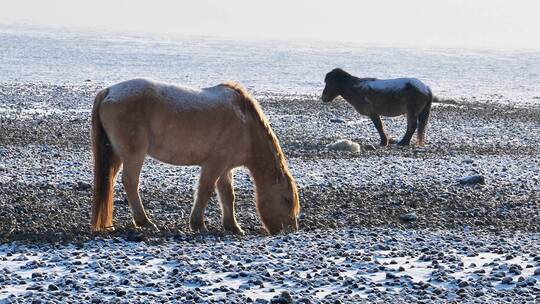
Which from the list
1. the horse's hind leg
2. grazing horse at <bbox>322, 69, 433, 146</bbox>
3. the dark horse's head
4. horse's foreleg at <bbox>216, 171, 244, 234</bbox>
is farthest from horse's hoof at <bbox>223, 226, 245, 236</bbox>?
the dark horse's head

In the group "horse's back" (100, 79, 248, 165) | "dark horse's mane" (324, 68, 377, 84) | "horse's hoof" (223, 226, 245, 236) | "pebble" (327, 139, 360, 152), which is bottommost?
"pebble" (327, 139, 360, 152)

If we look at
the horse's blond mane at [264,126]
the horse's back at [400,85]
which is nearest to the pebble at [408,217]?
the horse's blond mane at [264,126]

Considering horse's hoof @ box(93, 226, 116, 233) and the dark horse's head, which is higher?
the dark horse's head

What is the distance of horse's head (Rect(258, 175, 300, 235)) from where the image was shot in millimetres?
10734

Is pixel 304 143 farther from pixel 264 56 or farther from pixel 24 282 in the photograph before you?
pixel 264 56

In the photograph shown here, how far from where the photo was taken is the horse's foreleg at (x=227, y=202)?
10758 mm

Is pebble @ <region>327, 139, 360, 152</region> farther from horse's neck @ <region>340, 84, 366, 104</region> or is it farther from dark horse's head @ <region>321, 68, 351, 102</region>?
dark horse's head @ <region>321, 68, 351, 102</region>

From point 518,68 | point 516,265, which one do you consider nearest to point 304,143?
point 516,265

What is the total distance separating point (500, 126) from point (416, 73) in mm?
28412

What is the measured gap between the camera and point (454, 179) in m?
14.9

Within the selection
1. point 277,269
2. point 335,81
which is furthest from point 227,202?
point 335,81

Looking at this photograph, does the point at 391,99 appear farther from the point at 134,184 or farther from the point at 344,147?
the point at 134,184

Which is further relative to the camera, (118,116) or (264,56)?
(264,56)

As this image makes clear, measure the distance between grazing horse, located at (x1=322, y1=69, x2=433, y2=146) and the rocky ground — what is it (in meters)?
0.60
